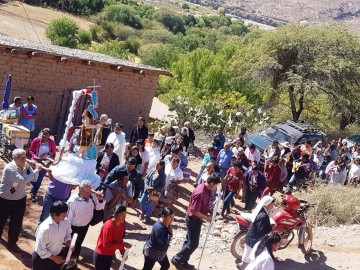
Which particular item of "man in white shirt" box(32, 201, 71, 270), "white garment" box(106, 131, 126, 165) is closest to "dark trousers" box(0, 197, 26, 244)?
"man in white shirt" box(32, 201, 71, 270)

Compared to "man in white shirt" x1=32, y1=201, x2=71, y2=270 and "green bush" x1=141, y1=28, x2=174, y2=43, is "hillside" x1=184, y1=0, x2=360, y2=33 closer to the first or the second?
"green bush" x1=141, y1=28, x2=174, y2=43

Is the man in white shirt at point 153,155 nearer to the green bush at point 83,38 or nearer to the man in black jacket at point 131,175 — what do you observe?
the man in black jacket at point 131,175

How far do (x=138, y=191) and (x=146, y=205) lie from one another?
2.47 feet

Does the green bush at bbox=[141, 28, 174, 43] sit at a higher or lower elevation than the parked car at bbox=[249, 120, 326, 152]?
lower

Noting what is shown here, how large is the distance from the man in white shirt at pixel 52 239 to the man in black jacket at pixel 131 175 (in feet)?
8.05

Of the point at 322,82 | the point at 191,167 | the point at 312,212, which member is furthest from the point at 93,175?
the point at 322,82

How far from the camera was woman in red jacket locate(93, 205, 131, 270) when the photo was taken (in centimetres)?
645

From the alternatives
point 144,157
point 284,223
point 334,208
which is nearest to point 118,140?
point 144,157

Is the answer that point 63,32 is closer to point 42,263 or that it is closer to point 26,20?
point 26,20

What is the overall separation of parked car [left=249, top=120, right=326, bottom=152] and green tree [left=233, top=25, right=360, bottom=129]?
5.93 meters

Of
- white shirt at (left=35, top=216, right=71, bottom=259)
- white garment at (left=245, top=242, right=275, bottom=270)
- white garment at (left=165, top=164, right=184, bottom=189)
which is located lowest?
white garment at (left=165, top=164, right=184, bottom=189)

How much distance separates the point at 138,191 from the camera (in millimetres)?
9641

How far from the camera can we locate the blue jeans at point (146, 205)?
10.2 metres

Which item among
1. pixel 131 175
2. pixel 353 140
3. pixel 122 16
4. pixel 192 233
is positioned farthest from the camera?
pixel 122 16
